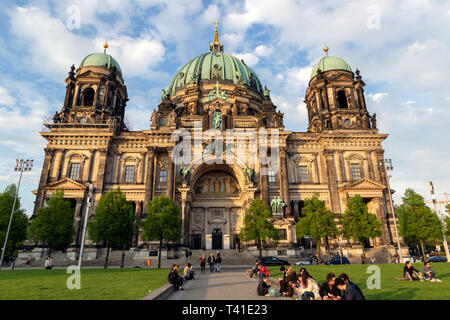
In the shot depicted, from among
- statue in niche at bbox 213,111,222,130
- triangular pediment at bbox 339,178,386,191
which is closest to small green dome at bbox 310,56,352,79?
statue in niche at bbox 213,111,222,130

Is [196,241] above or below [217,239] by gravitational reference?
below

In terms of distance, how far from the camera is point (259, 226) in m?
33.6

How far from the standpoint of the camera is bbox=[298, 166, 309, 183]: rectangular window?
1775 inches

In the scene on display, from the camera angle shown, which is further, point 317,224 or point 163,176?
point 163,176

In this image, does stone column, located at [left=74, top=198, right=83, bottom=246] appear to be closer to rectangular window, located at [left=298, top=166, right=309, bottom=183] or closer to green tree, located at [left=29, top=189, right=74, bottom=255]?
green tree, located at [left=29, top=189, right=74, bottom=255]

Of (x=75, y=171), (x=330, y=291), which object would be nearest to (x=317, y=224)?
(x=330, y=291)

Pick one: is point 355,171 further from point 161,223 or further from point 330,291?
point 330,291

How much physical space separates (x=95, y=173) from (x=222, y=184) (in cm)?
2009

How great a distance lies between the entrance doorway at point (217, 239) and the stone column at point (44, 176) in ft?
84.1

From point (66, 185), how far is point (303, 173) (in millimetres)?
35893

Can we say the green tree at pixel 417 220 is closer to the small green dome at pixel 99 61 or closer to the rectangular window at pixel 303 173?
the rectangular window at pixel 303 173

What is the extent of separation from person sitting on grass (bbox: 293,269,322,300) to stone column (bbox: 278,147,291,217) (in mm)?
30319
